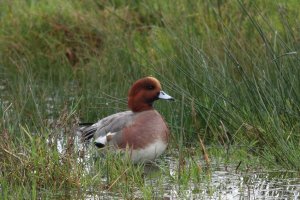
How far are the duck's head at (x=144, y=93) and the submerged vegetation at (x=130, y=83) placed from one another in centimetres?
9

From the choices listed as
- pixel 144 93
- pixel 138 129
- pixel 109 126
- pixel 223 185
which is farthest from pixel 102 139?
pixel 223 185

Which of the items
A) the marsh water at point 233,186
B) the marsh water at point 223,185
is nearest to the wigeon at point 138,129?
the marsh water at point 223,185

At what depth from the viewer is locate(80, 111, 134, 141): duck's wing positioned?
6633 millimetres

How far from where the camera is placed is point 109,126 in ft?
21.8

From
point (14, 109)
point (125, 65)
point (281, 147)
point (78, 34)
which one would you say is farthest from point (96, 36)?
point (281, 147)

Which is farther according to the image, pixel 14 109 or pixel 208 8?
pixel 208 8

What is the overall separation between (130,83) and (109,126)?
4.86 ft

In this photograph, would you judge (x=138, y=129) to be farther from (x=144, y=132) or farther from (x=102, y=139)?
(x=102, y=139)

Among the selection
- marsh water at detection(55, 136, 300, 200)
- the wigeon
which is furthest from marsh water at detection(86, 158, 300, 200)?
the wigeon

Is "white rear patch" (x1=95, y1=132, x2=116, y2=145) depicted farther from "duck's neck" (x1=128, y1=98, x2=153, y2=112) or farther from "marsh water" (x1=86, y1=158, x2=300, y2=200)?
Answer: "marsh water" (x1=86, y1=158, x2=300, y2=200)

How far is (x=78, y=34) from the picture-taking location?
1028cm

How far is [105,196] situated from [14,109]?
1898 millimetres

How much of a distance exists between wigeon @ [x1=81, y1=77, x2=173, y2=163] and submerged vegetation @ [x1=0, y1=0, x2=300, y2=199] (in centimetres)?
16

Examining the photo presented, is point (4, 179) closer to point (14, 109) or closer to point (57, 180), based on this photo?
point (57, 180)
